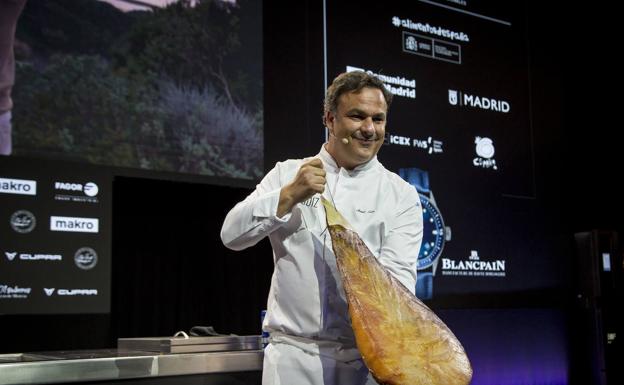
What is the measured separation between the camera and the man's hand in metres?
1.76

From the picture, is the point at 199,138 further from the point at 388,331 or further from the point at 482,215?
the point at 388,331

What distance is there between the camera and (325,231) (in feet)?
6.47

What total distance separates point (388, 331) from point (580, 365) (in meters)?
5.05

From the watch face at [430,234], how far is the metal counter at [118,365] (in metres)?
2.96

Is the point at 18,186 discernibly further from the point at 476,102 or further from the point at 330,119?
the point at 476,102

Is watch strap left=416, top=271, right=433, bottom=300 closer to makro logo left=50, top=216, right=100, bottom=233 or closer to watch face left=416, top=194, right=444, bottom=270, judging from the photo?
watch face left=416, top=194, right=444, bottom=270

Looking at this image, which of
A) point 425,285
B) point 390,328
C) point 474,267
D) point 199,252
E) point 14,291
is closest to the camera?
point 390,328

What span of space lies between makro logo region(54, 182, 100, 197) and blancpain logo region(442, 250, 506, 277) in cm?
247

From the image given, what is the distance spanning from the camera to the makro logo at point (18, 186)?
3.81 m

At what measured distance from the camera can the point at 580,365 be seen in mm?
6219

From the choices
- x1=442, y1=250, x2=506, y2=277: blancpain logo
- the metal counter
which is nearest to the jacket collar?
the metal counter

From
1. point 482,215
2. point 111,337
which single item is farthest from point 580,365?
point 111,337

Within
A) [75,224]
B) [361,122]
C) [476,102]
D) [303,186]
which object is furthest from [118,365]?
[476,102]

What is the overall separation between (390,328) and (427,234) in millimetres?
3625
